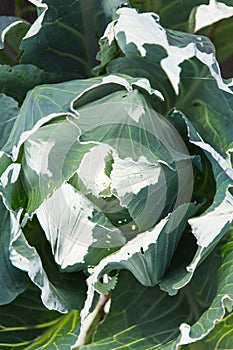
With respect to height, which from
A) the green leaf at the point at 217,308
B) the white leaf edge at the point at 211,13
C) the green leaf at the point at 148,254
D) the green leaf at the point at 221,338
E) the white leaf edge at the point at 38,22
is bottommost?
the green leaf at the point at 221,338

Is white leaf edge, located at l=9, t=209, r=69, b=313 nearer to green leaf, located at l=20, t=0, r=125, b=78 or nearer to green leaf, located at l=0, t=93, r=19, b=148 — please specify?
green leaf, located at l=0, t=93, r=19, b=148

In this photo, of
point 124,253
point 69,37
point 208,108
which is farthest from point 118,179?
point 69,37

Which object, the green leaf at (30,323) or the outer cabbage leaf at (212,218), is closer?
the outer cabbage leaf at (212,218)

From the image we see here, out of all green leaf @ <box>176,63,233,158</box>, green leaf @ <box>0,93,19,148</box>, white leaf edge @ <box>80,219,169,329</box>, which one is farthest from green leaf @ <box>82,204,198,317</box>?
green leaf @ <box>0,93,19,148</box>

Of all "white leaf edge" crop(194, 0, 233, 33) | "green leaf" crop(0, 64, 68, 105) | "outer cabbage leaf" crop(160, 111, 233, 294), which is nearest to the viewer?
"outer cabbage leaf" crop(160, 111, 233, 294)

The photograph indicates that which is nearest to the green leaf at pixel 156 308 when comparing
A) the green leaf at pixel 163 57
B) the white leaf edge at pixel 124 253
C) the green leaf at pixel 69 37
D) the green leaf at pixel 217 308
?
the green leaf at pixel 217 308

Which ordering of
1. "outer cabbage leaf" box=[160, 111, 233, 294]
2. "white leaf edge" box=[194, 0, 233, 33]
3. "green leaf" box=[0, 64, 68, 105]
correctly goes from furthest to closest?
"green leaf" box=[0, 64, 68, 105], "white leaf edge" box=[194, 0, 233, 33], "outer cabbage leaf" box=[160, 111, 233, 294]

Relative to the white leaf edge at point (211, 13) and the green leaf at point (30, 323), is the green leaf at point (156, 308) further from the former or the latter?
the white leaf edge at point (211, 13)

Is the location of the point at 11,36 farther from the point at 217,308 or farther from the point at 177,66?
the point at 217,308
